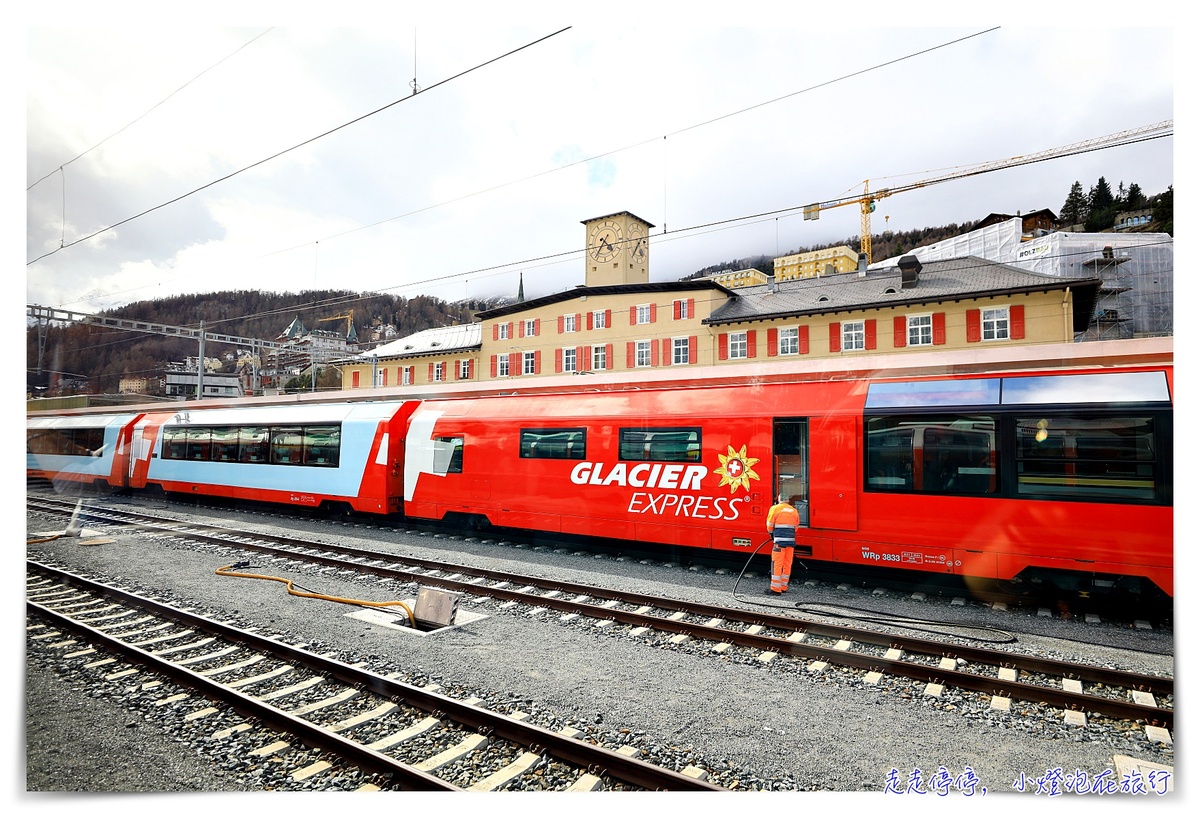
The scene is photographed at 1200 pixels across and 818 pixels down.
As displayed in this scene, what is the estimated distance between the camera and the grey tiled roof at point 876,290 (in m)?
10.9

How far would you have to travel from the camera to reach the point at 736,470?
25.2 feet

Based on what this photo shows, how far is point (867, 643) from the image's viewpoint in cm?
547

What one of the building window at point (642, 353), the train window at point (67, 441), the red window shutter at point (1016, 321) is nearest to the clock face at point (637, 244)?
the building window at point (642, 353)

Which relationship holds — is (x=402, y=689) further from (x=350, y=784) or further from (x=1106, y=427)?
(x=1106, y=427)

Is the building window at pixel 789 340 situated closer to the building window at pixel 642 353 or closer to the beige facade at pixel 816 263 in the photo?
the beige facade at pixel 816 263

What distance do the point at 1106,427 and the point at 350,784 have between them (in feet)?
22.3

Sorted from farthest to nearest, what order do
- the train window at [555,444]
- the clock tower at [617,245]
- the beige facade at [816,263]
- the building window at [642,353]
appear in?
the building window at [642,353] → the beige facade at [816,263] → the train window at [555,444] → the clock tower at [617,245]

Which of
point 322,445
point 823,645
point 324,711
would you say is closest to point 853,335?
Answer: point 823,645

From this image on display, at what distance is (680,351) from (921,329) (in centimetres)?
724

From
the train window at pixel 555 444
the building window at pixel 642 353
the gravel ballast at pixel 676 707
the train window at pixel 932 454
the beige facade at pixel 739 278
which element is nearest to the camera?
the gravel ballast at pixel 676 707

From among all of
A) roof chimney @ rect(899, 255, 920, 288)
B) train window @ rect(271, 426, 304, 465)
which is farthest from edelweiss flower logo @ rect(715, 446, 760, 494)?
train window @ rect(271, 426, 304, 465)

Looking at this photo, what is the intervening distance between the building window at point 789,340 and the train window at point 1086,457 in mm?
6754

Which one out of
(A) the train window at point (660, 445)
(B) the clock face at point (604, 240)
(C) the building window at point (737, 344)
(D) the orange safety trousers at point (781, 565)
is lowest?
(D) the orange safety trousers at point (781, 565)

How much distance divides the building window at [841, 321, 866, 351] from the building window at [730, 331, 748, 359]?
4.69 meters
